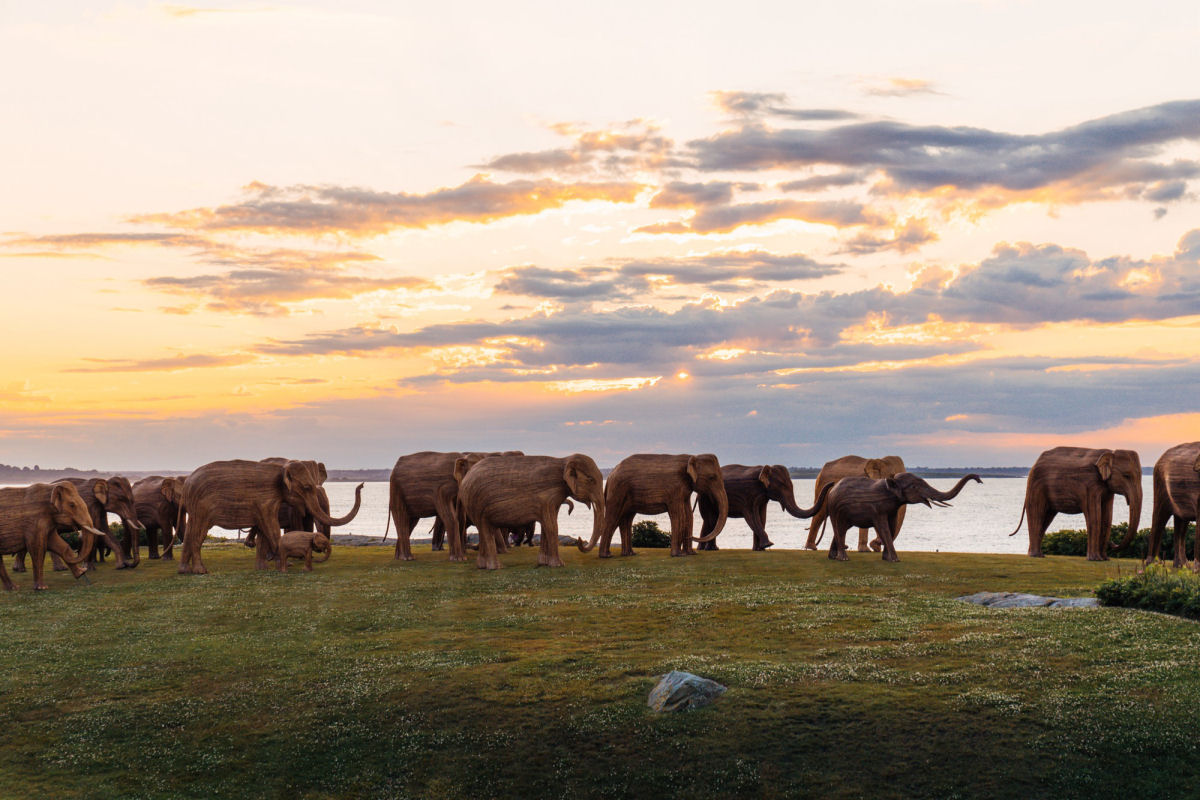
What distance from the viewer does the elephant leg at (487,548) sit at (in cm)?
2441

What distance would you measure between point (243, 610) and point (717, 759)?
11.7 meters

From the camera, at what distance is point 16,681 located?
14422 millimetres

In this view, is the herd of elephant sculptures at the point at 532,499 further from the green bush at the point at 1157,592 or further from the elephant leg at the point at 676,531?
the green bush at the point at 1157,592

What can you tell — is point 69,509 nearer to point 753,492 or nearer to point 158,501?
point 158,501

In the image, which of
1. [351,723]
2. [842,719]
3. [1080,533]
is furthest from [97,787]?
[1080,533]

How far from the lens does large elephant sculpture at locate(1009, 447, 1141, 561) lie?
82.6 ft

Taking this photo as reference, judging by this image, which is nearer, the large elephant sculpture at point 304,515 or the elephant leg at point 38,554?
the elephant leg at point 38,554

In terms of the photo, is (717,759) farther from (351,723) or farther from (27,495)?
(27,495)

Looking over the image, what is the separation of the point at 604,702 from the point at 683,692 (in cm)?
108

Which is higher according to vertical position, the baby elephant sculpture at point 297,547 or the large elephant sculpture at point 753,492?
the large elephant sculpture at point 753,492

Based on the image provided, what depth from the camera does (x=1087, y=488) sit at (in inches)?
1007

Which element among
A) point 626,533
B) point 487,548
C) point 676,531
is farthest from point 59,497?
point 676,531

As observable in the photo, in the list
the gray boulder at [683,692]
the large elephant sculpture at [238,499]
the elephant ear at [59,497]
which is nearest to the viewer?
the gray boulder at [683,692]

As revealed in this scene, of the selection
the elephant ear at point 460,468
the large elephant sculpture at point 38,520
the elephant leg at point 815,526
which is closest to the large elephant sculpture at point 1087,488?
the elephant leg at point 815,526
